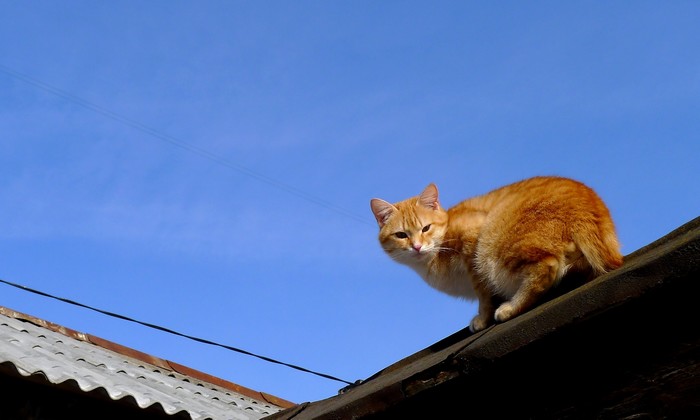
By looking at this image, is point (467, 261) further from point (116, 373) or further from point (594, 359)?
point (116, 373)

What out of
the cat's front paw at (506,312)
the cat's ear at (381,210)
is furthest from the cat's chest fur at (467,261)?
the cat's ear at (381,210)

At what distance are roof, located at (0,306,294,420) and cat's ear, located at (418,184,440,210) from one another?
198 cm

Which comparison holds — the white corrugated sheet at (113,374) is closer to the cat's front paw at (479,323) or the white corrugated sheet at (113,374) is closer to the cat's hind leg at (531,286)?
the cat's front paw at (479,323)

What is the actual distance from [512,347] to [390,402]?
568mm

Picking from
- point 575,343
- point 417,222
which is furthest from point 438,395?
point 417,222

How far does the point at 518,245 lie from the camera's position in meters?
3.00

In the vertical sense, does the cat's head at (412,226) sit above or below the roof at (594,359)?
above

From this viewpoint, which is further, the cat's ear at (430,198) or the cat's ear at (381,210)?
the cat's ear at (381,210)

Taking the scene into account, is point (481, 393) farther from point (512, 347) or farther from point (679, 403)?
point (679, 403)

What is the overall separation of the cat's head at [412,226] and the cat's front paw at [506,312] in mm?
1160

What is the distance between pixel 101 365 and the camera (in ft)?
18.0

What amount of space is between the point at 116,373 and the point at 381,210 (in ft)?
7.25

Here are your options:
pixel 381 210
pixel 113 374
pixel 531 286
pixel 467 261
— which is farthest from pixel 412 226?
pixel 113 374

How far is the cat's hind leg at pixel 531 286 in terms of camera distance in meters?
2.83
